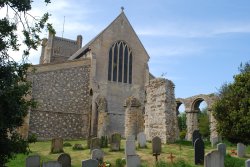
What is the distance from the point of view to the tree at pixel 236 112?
16406mm

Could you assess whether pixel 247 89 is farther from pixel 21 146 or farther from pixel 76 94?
pixel 76 94

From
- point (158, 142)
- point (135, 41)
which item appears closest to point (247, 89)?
point (158, 142)

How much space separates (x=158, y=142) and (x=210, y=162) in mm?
4783

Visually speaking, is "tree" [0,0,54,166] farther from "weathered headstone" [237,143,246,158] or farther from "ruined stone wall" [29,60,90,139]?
"ruined stone wall" [29,60,90,139]

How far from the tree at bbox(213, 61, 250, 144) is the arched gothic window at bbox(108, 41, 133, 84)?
634 inches

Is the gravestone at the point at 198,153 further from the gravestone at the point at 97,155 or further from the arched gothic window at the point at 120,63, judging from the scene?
the arched gothic window at the point at 120,63

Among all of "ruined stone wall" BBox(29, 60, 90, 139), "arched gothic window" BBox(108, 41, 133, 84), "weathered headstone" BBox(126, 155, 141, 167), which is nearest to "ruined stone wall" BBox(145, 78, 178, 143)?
"weathered headstone" BBox(126, 155, 141, 167)

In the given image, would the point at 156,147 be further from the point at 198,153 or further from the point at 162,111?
the point at 162,111

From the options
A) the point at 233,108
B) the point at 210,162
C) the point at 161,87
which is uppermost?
the point at 161,87

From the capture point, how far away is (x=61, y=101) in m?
27.3

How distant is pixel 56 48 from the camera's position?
49.3 meters

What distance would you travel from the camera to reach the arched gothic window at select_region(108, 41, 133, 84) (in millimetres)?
32531

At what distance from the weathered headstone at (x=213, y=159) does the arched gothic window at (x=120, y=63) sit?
23.0m

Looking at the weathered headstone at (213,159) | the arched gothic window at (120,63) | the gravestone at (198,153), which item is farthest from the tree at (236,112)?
the arched gothic window at (120,63)
